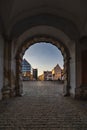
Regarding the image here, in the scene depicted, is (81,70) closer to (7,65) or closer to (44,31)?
(44,31)

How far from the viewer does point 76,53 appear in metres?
10.2

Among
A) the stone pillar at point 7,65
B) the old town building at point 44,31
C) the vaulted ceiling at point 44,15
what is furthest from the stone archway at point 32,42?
the vaulted ceiling at point 44,15

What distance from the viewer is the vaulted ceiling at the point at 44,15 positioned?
28.5ft

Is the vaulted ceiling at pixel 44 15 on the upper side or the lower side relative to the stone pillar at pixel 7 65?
upper

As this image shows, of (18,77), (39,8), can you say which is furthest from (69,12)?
(18,77)

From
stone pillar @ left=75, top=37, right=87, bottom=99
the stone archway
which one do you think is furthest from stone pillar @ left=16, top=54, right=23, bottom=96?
stone pillar @ left=75, top=37, right=87, bottom=99

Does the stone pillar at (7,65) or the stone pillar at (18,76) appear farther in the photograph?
the stone pillar at (18,76)

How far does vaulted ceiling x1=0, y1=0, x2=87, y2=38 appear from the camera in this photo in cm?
868

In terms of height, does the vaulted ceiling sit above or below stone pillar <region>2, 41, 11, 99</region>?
above

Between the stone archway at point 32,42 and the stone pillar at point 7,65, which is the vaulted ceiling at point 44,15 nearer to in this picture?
the stone pillar at point 7,65

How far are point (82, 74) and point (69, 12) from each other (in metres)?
2.86

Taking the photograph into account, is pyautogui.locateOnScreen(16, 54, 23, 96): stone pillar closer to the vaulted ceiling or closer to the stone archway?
the stone archway

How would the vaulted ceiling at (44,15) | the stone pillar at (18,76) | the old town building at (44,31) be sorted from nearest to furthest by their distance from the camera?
the vaulted ceiling at (44,15) < the old town building at (44,31) < the stone pillar at (18,76)

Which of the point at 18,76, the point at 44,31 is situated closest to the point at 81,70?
the point at 44,31
